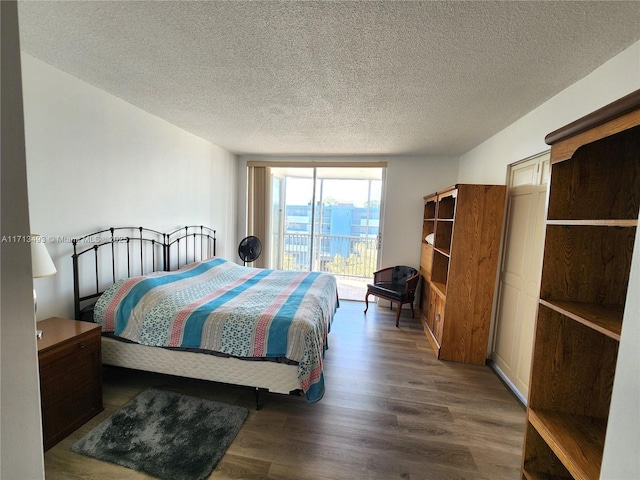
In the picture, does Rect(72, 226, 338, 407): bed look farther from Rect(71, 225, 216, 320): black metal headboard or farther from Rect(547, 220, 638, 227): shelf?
Rect(547, 220, 638, 227): shelf

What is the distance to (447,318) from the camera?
9.54 ft

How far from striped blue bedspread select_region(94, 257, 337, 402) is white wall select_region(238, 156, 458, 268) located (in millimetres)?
2221

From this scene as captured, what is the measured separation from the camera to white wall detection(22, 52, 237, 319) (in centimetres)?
193

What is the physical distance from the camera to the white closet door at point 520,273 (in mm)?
2314

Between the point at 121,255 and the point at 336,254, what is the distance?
3908 millimetres

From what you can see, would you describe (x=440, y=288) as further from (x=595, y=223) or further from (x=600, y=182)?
(x=595, y=223)

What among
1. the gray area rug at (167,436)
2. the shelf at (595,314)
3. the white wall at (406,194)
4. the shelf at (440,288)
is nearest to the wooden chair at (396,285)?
the white wall at (406,194)

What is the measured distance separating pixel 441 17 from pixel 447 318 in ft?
8.49

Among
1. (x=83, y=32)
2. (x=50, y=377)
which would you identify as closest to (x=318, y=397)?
(x=50, y=377)

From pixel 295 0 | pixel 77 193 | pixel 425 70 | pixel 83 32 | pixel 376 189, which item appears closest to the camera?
pixel 295 0

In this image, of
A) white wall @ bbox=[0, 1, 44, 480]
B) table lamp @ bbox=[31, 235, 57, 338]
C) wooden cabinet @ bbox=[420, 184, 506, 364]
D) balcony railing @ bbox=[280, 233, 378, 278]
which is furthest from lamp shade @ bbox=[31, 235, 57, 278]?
balcony railing @ bbox=[280, 233, 378, 278]

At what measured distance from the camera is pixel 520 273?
255 cm

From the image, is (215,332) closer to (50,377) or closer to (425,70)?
(50,377)

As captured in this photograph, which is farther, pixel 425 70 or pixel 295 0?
pixel 425 70
